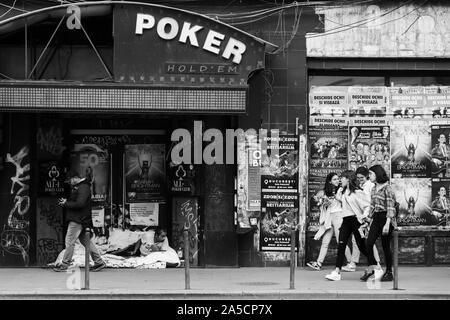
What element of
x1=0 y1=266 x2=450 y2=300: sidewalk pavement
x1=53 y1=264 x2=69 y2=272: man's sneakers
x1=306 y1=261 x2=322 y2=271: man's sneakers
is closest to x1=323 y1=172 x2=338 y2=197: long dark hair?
x1=306 y1=261 x2=322 y2=271: man's sneakers

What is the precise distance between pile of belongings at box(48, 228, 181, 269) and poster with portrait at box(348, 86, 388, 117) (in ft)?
15.1

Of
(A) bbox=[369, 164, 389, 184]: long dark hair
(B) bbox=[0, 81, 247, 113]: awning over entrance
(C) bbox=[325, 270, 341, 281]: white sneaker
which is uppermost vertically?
(B) bbox=[0, 81, 247, 113]: awning over entrance

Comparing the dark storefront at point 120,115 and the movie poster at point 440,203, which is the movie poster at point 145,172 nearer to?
the dark storefront at point 120,115

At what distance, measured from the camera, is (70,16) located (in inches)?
615

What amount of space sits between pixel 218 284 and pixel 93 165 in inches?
165

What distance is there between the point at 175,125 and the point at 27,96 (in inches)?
120

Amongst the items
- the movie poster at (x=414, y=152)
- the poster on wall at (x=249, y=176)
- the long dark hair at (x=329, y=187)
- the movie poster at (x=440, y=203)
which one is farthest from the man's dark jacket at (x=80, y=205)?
the movie poster at (x=440, y=203)

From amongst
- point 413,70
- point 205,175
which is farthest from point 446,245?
point 205,175

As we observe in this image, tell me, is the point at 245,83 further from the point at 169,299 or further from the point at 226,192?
the point at 169,299

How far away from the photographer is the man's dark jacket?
15438mm

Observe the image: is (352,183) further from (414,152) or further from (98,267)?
(98,267)

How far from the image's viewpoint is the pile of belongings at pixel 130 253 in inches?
651

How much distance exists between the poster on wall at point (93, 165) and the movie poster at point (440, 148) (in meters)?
6.51

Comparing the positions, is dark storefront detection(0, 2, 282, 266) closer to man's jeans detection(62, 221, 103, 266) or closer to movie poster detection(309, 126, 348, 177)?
man's jeans detection(62, 221, 103, 266)
